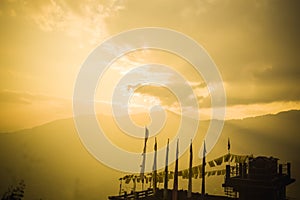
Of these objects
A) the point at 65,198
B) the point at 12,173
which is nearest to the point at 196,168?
the point at 65,198

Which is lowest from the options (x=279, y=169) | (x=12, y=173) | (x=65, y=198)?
(x=65, y=198)

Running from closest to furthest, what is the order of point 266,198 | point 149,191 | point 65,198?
1. point 266,198
2. point 149,191
3. point 65,198

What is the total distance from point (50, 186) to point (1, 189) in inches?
1772

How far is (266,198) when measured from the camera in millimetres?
21781

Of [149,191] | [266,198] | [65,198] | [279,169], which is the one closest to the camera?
[266,198]

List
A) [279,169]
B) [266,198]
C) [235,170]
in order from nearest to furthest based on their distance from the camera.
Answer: [266,198] < [279,169] < [235,170]

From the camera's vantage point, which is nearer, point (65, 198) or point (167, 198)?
point (167, 198)

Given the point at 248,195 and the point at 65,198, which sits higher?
the point at 248,195

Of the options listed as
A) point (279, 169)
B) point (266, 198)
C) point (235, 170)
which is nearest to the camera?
point (266, 198)

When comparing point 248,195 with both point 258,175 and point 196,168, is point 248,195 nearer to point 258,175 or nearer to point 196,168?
point 258,175

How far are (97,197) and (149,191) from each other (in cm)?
18142

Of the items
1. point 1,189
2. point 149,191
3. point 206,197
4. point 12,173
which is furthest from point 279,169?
point 12,173

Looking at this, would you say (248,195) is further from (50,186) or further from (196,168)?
(50,186)

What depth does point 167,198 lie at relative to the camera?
27.0 meters
